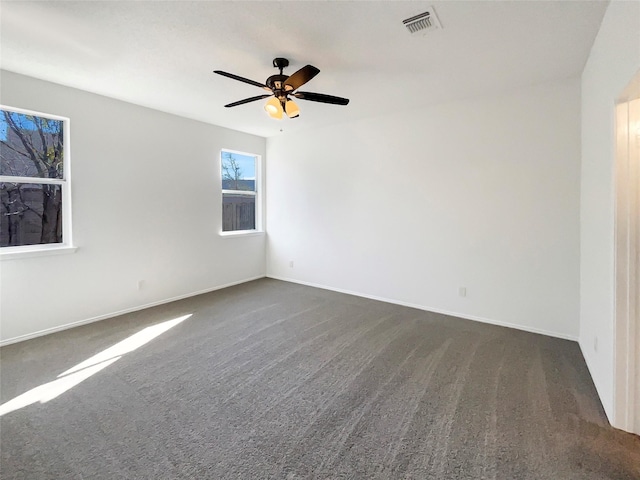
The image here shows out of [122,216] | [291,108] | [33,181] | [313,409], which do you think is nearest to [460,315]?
[313,409]

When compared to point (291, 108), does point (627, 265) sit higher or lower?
lower

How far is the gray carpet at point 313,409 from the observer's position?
5.23 ft

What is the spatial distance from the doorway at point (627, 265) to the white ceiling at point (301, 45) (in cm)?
87

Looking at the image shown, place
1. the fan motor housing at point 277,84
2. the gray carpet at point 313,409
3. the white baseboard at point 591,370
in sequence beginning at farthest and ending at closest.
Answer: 1. the fan motor housing at point 277,84
2. the white baseboard at point 591,370
3. the gray carpet at point 313,409

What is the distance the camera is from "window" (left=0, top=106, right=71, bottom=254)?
3068 millimetres

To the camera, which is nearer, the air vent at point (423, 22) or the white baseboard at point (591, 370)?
the white baseboard at point (591, 370)

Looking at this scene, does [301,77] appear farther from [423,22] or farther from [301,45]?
[423,22]

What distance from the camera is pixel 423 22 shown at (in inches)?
84.2

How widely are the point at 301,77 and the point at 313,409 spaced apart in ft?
8.06

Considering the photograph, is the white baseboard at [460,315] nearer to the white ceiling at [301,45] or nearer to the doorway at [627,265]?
the doorway at [627,265]

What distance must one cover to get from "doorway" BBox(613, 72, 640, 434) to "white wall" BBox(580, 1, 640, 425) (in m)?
0.06

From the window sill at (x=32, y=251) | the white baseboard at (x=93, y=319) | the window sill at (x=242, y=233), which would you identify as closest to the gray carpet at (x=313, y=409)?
the white baseboard at (x=93, y=319)

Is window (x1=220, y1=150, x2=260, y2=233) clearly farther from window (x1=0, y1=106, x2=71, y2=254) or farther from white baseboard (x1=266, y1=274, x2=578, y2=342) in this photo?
window (x1=0, y1=106, x2=71, y2=254)

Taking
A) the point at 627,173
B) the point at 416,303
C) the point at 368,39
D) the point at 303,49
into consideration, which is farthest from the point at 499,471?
the point at 303,49
